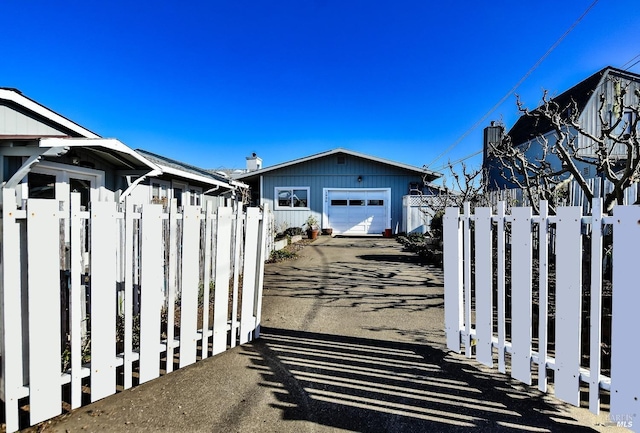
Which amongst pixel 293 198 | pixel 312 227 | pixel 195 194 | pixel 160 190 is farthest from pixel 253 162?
pixel 160 190

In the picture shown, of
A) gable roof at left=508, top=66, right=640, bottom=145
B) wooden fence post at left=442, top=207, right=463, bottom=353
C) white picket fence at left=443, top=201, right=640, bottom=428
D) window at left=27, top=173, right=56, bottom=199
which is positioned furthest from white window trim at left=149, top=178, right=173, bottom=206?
gable roof at left=508, top=66, right=640, bottom=145

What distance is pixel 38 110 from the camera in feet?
16.6

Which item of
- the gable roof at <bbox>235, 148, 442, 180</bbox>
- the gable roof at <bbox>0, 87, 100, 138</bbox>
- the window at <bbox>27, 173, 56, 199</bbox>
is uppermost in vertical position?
the gable roof at <bbox>235, 148, 442, 180</bbox>

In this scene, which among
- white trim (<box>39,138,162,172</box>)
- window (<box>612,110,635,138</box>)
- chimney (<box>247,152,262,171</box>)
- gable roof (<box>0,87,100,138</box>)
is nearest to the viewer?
window (<box>612,110,635,138</box>)

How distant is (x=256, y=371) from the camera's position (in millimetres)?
2902

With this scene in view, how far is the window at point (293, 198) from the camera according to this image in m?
17.7

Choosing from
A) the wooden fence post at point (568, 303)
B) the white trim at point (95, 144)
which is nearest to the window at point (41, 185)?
the white trim at point (95, 144)

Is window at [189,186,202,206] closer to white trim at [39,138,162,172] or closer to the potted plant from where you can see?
white trim at [39,138,162,172]

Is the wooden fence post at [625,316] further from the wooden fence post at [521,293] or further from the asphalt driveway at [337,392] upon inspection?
the wooden fence post at [521,293]

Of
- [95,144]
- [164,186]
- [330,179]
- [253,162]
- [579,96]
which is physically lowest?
[164,186]

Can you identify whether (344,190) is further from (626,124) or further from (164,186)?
(626,124)

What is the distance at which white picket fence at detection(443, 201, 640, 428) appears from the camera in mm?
1966

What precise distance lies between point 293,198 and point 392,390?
1551 cm

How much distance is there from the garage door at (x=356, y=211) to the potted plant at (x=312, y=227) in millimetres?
974
